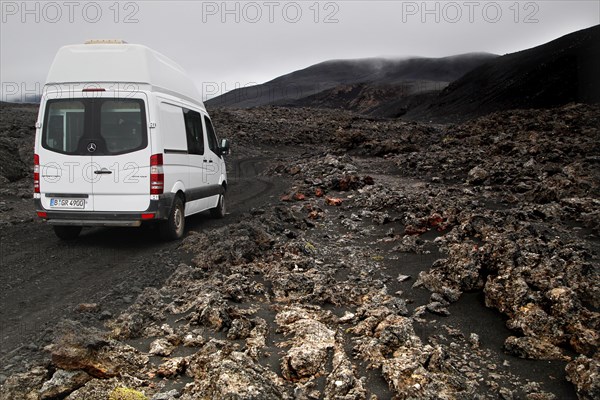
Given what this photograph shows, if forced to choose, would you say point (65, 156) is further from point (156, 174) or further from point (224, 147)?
point (224, 147)

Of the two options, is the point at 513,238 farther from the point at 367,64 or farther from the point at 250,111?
the point at 367,64

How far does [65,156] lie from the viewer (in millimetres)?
7641

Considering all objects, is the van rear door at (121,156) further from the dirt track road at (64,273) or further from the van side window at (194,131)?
the van side window at (194,131)

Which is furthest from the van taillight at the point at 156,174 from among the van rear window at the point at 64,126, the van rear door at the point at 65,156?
the van rear window at the point at 64,126

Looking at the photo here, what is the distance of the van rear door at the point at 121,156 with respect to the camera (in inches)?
297

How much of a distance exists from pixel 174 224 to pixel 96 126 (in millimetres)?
2090

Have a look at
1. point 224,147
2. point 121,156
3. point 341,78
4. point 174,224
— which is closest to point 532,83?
point 224,147

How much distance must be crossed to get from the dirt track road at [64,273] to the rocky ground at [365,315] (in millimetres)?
284

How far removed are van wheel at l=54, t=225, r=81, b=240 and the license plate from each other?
96 centimetres

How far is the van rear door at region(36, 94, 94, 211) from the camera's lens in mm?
7613

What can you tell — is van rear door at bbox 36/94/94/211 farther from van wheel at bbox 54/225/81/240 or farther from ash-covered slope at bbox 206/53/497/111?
ash-covered slope at bbox 206/53/497/111

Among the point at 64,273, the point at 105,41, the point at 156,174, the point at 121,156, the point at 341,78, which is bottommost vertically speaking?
the point at 64,273

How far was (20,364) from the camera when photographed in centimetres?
384

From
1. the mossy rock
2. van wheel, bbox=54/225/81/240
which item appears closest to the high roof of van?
van wheel, bbox=54/225/81/240
